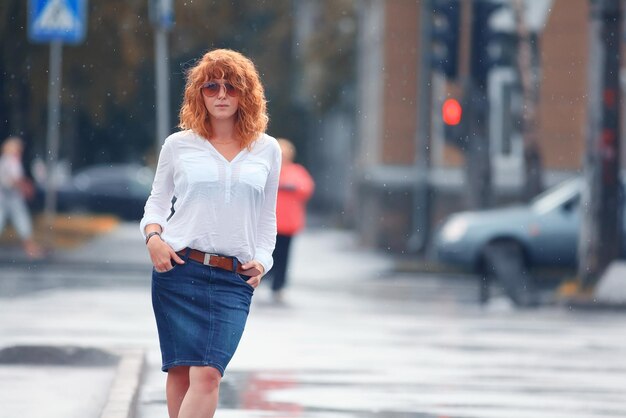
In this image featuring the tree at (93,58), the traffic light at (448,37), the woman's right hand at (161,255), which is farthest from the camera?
the tree at (93,58)

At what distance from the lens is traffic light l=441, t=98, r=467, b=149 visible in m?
22.0

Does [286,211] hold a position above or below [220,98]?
below

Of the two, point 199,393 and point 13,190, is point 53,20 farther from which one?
point 199,393

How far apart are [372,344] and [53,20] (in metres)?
10.7

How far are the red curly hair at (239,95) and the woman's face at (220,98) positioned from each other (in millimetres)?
19

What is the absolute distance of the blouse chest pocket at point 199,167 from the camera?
20.8 feet

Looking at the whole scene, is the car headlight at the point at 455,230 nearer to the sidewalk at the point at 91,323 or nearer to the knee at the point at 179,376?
the sidewalk at the point at 91,323

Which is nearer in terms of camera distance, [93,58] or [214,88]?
[214,88]

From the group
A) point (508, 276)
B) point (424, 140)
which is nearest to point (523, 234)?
point (508, 276)

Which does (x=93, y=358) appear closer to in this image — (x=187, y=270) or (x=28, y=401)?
(x=28, y=401)

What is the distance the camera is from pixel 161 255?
249 inches

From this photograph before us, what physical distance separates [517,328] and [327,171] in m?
38.4

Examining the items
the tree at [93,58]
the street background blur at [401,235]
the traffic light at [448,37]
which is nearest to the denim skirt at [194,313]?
the street background blur at [401,235]

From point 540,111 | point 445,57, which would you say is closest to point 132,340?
point 445,57
